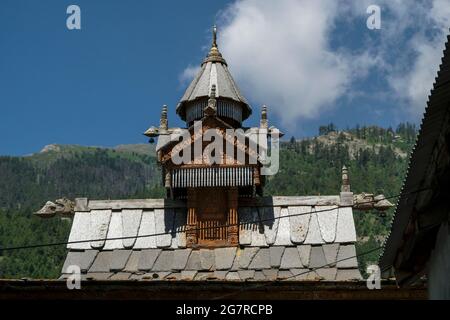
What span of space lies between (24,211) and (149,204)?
145 metres

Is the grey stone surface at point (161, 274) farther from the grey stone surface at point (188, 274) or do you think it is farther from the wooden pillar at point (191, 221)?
the wooden pillar at point (191, 221)

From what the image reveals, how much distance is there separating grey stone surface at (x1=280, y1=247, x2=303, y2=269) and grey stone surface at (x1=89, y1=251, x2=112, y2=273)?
5072 millimetres

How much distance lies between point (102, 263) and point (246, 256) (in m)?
4.22

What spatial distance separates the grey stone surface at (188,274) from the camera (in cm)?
2210

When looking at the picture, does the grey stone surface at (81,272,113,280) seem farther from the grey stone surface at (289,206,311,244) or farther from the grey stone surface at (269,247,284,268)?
the grey stone surface at (289,206,311,244)

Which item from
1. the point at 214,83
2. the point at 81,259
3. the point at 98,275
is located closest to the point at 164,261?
the point at 98,275

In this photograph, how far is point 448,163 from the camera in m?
9.22

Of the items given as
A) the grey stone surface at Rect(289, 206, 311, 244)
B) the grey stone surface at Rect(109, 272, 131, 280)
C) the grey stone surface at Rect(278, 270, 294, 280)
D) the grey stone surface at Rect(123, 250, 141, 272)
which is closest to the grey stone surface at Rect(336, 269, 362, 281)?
the grey stone surface at Rect(278, 270, 294, 280)

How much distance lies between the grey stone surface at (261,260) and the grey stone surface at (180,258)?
1.91 m

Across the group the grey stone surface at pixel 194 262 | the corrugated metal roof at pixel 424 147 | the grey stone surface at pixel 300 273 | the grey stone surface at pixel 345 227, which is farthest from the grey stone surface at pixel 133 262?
the corrugated metal roof at pixel 424 147

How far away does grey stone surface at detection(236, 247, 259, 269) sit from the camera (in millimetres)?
22656
